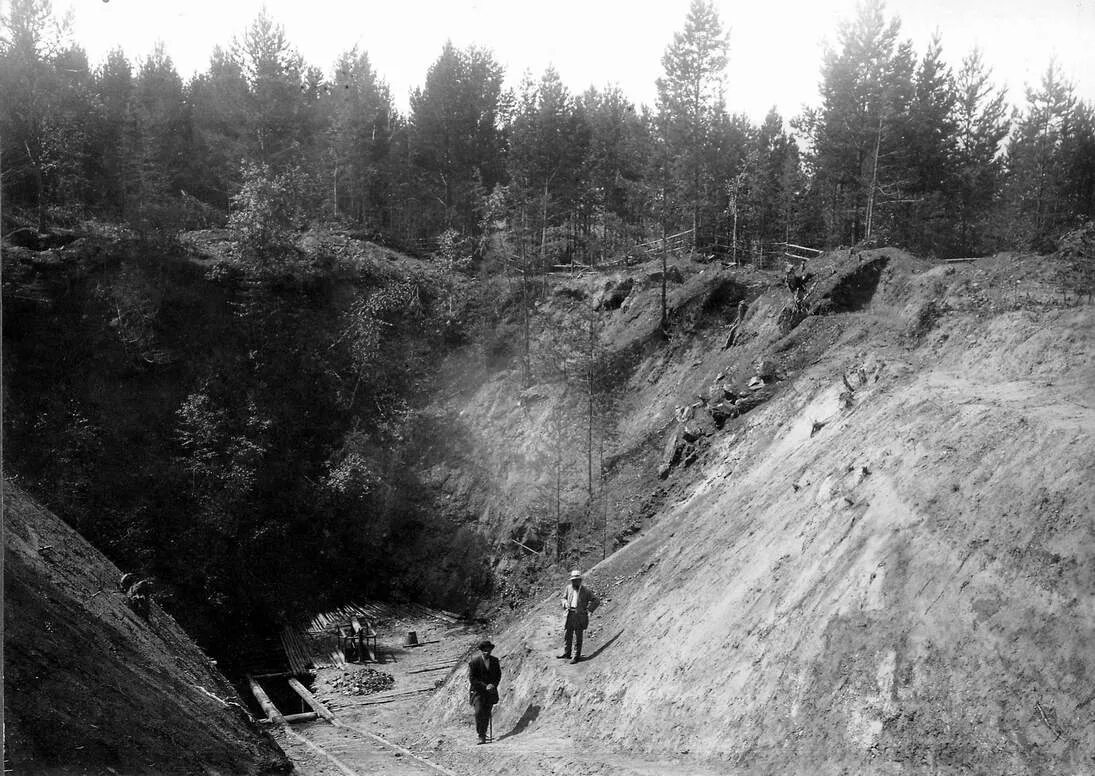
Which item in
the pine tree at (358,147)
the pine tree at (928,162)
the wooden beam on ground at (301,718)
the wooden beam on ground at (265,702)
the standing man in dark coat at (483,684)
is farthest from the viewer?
the pine tree at (358,147)

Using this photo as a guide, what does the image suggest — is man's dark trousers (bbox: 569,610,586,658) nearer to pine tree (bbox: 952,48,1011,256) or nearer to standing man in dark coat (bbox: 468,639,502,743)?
standing man in dark coat (bbox: 468,639,502,743)

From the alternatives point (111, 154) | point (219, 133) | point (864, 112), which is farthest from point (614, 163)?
point (111, 154)

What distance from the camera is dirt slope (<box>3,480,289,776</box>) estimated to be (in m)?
8.14

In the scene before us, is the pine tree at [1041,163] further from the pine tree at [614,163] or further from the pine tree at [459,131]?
the pine tree at [459,131]

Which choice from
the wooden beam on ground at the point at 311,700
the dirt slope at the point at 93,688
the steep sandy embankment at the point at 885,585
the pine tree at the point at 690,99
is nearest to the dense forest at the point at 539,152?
the pine tree at the point at 690,99

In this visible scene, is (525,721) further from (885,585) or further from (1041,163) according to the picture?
(1041,163)

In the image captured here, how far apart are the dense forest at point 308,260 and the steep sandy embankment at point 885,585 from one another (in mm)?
13393

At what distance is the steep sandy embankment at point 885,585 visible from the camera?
32.4 feet

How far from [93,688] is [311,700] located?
1473 centimetres

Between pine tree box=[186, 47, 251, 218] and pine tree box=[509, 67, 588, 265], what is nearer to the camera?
pine tree box=[509, 67, 588, 265]

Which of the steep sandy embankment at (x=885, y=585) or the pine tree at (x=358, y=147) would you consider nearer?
the steep sandy embankment at (x=885, y=585)

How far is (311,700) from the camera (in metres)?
23.1

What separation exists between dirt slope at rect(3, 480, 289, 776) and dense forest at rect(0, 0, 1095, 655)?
16.0 meters

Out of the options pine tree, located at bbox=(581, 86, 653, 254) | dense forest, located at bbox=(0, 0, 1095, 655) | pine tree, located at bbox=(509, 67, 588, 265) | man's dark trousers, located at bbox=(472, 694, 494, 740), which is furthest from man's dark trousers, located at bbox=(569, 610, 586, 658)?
pine tree, located at bbox=(509, 67, 588, 265)
